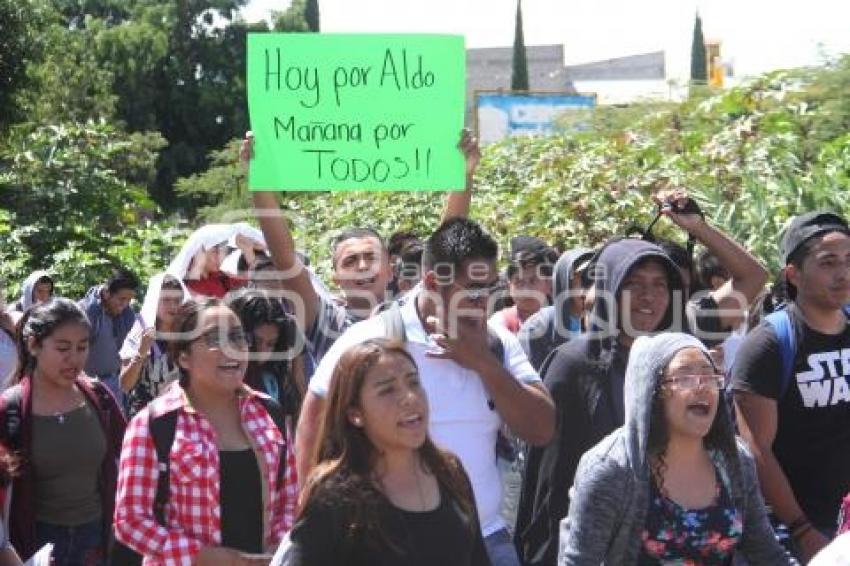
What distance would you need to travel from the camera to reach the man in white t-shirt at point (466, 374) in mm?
4508

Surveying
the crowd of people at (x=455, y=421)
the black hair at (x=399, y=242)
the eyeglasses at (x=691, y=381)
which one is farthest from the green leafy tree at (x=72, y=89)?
the eyeglasses at (x=691, y=381)

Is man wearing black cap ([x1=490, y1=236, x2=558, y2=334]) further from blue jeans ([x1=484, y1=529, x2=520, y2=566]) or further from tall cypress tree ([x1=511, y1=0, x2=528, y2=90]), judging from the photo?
tall cypress tree ([x1=511, y1=0, x2=528, y2=90])

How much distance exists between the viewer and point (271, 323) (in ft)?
18.9

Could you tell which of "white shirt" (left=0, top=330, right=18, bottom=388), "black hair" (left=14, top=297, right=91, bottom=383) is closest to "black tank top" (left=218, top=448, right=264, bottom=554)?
"black hair" (left=14, top=297, right=91, bottom=383)

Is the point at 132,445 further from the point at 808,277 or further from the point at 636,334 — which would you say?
the point at 808,277

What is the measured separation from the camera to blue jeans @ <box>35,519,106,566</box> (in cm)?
A: 549

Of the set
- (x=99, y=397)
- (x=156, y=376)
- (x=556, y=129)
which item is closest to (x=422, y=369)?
(x=99, y=397)

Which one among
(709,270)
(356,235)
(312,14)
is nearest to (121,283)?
(356,235)

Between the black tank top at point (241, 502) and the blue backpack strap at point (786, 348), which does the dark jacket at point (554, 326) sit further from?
the black tank top at point (241, 502)

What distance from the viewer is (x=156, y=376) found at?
7445mm

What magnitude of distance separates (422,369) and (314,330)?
1.34 meters

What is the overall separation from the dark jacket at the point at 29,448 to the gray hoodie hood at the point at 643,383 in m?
2.33

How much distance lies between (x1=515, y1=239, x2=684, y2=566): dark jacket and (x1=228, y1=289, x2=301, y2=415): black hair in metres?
1.36

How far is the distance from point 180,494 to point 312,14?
4292 centimetres
